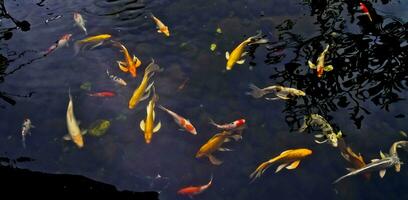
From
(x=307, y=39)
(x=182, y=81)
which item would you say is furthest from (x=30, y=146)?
(x=307, y=39)

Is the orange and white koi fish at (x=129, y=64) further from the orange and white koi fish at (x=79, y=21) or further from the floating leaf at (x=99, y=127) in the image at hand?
the orange and white koi fish at (x=79, y=21)

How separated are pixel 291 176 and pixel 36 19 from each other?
715 cm

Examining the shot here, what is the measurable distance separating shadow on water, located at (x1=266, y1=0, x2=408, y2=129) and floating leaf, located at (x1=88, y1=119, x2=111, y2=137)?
341cm

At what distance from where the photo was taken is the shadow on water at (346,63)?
7.60 meters

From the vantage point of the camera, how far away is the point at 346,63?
820 cm

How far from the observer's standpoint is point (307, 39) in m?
8.83

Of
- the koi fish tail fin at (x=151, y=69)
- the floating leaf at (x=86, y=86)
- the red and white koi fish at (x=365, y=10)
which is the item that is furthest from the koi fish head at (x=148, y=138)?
the red and white koi fish at (x=365, y=10)

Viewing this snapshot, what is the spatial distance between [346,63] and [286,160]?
279cm

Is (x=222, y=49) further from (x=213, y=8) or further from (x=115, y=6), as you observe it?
(x=115, y=6)

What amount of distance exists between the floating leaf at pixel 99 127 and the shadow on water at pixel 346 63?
11.2 feet

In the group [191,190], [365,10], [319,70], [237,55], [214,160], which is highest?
[365,10]

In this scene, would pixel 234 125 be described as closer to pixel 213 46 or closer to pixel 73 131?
pixel 213 46

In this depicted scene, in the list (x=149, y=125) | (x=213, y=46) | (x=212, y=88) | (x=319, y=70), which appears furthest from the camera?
(x=213, y=46)

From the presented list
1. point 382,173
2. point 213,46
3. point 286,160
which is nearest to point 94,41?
point 213,46
